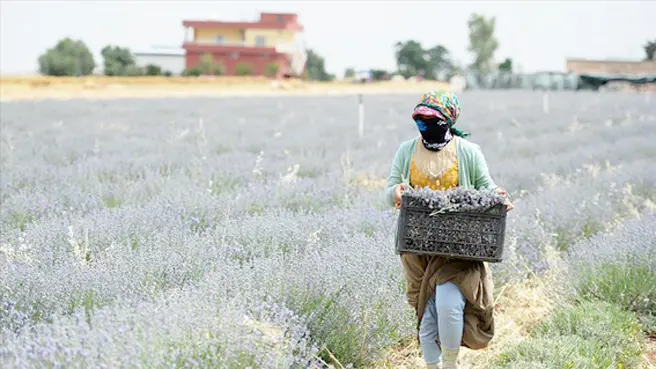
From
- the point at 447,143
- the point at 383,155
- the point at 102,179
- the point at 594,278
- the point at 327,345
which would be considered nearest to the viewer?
the point at 447,143

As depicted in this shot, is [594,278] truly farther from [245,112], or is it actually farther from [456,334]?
[245,112]

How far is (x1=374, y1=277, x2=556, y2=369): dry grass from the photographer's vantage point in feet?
12.2

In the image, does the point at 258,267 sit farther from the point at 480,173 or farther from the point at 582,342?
the point at 582,342

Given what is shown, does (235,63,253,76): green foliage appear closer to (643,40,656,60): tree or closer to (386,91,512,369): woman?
(643,40,656,60): tree

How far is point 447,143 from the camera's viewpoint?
3.13 meters

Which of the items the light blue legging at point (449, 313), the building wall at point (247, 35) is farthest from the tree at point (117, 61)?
the light blue legging at point (449, 313)

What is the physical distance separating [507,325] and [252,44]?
66.4m

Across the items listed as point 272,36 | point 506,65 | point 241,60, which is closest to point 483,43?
point 506,65

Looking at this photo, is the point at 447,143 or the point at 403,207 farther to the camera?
the point at 447,143

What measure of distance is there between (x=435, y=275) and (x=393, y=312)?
2.28ft

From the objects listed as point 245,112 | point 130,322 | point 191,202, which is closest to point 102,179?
point 191,202

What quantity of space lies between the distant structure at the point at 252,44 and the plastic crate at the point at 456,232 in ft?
193

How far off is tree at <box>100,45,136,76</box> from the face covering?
160 feet

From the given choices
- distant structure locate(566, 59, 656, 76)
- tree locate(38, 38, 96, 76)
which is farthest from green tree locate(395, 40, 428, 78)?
tree locate(38, 38, 96, 76)
